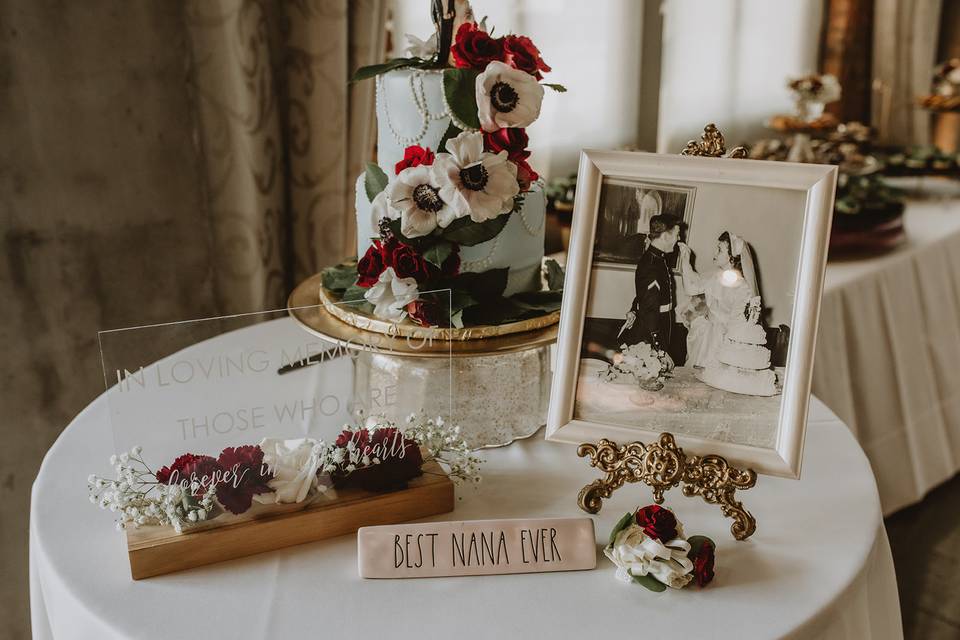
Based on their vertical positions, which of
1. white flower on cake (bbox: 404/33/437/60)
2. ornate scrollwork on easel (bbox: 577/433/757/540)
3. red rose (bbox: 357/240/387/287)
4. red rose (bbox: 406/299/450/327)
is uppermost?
white flower on cake (bbox: 404/33/437/60)

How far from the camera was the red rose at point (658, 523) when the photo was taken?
0.81 meters

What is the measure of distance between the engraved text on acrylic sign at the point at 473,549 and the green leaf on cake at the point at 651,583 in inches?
2.5

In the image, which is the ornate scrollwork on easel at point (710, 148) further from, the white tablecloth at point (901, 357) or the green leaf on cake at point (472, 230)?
the white tablecloth at point (901, 357)

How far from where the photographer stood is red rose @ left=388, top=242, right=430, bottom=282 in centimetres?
94

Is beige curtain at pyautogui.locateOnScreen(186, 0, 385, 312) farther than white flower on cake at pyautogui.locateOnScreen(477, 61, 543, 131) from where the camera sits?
Yes

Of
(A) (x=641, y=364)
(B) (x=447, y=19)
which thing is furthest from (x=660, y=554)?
(B) (x=447, y=19)

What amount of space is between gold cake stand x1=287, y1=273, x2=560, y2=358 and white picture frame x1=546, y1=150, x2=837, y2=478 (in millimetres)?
95

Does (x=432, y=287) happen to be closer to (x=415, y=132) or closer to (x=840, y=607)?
(x=415, y=132)

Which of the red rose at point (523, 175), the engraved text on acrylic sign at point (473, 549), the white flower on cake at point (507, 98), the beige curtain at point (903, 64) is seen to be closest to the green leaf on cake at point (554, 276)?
the red rose at point (523, 175)

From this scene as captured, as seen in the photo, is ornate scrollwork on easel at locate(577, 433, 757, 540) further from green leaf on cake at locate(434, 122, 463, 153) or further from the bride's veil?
green leaf on cake at locate(434, 122, 463, 153)

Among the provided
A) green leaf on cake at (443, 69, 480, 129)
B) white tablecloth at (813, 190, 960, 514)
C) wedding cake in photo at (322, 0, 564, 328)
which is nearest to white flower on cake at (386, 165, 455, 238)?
wedding cake in photo at (322, 0, 564, 328)

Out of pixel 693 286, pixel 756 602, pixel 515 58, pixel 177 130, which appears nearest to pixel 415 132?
pixel 515 58

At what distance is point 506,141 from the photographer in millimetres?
937

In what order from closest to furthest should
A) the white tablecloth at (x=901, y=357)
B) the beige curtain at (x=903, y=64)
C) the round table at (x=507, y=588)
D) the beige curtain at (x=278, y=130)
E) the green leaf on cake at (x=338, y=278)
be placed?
the round table at (x=507, y=588) < the green leaf on cake at (x=338, y=278) < the beige curtain at (x=278, y=130) < the white tablecloth at (x=901, y=357) < the beige curtain at (x=903, y=64)
